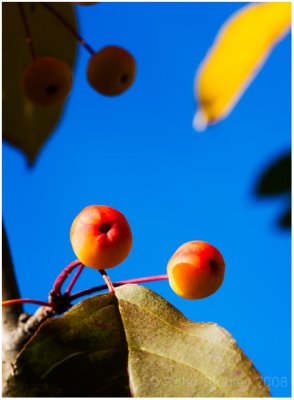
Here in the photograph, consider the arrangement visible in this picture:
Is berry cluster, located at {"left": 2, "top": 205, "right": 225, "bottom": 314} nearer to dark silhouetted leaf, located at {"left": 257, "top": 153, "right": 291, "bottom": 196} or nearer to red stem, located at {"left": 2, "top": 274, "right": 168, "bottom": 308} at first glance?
red stem, located at {"left": 2, "top": 274, "right": 168, "bottom": 308}

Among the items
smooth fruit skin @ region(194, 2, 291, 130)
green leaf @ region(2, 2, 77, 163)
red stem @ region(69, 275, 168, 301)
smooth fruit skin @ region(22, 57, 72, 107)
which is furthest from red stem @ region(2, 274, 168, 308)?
smooth fruit skin @ region(194, 2, 291, 130)

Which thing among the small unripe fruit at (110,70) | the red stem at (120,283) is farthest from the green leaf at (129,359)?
the small unripe fruit at (110,70)

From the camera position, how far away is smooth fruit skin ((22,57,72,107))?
3.66 ft

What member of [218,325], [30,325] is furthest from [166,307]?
[30,325]

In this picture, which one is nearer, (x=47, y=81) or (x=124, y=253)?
(x=124, y=253)

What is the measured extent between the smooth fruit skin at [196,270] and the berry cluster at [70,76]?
1.58ft

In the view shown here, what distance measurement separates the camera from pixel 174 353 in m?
0.78

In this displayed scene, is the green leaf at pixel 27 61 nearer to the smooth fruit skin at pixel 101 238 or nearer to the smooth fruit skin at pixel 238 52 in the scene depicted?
the smooth fruit skin at pixel 101 238

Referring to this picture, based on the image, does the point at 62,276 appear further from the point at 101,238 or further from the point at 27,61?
the point at 27,61

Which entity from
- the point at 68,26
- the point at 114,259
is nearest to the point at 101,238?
the point at 114,259

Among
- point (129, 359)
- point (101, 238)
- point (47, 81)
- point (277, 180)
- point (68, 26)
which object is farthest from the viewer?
point (68, 26)

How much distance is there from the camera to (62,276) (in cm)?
86

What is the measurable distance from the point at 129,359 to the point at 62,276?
185 mm

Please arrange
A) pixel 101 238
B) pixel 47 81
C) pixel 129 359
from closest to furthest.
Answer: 1. pixel 129 359
2. pixel 101 238
3. pixel 47 81
